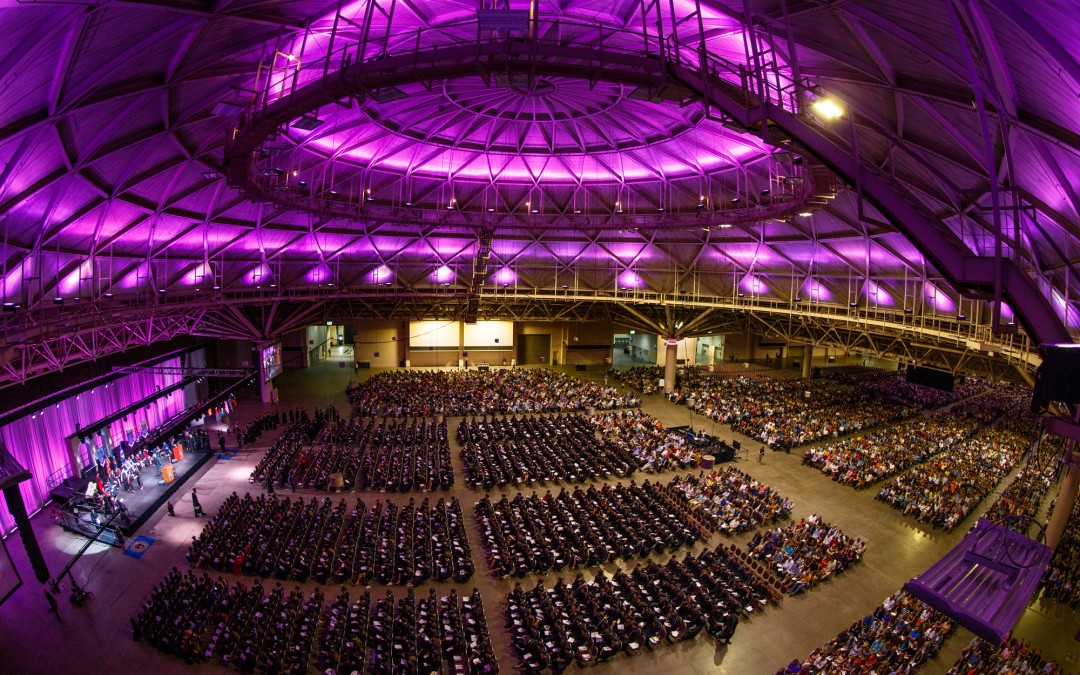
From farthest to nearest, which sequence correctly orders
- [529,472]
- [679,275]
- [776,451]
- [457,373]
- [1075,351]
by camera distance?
[457,373] < [679,275] < [776,451] < [529,472] < [1075,351]

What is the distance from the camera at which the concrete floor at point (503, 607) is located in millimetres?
15227

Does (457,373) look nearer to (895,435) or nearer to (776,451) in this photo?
(776,451)

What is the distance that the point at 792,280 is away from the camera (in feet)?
127

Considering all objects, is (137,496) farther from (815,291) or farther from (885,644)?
(815,291)

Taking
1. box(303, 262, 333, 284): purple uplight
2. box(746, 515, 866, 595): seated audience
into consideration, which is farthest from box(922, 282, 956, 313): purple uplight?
box(303, 262, 333, 284): purple uplight

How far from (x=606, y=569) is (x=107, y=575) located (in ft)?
58.9

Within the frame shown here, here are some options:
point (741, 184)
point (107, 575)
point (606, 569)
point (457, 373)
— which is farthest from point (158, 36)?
point (457, 373)

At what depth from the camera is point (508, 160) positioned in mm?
34406

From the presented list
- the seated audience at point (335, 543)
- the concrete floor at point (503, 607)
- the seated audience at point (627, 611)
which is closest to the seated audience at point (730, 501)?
the concrete floor at point (503, 607)

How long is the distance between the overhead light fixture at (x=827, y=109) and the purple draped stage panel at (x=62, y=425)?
32536 mm

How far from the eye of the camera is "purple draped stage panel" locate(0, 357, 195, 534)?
74.1ft

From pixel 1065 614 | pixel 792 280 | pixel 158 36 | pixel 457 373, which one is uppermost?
pixel 158 36

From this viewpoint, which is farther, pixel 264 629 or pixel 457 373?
pixel 457 373

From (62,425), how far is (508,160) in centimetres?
2751
